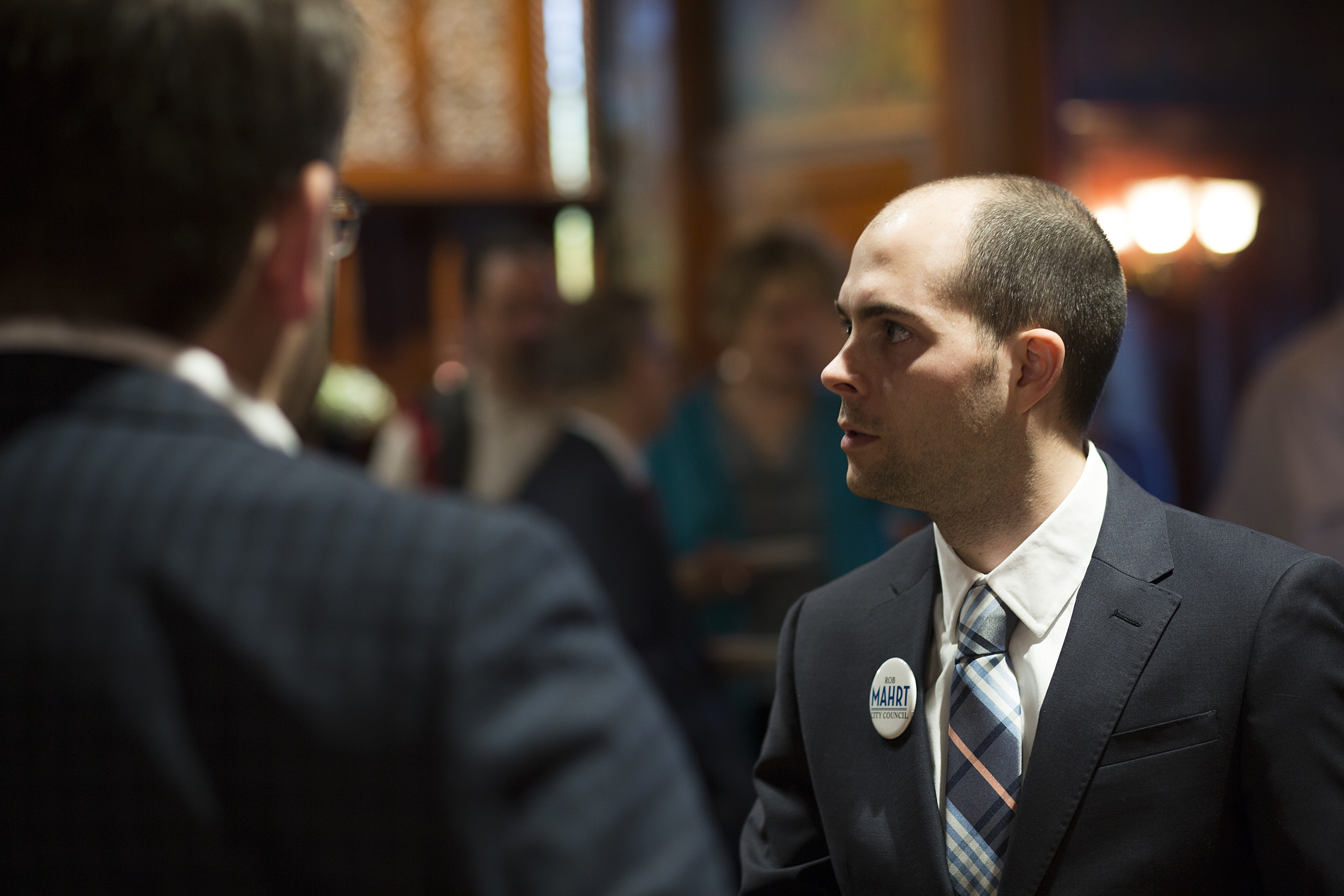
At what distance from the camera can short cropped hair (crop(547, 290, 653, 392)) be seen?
11.3 feet

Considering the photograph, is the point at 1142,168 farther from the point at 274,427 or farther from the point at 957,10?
the point at 274,427

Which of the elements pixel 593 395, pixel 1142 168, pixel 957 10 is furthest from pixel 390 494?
pixel 1142 168

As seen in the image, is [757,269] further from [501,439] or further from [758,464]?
→ [501,439]

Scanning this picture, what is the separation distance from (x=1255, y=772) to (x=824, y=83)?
4.96 metres

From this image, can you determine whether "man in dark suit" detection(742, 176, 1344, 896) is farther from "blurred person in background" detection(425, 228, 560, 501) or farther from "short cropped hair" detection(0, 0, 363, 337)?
"blurred person in background" detection(425, 228, 560, 501)

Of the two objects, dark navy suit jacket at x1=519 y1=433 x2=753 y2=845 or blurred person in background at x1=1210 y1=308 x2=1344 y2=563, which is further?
dark navy suit jacket at x1=519 y1=433 x2=753 y2=845

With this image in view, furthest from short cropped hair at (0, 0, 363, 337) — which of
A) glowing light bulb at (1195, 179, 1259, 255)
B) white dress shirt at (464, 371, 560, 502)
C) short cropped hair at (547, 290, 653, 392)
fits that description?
glowing light bulb at (1195, 179, 1259, 255)

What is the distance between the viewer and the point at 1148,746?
1.14 m

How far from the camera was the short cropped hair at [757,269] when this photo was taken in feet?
8.98

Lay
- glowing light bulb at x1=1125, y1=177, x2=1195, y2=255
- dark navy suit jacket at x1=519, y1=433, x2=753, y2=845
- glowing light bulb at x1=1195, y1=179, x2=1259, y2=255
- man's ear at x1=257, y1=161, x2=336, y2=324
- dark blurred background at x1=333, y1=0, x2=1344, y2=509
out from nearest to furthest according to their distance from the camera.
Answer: man's ear at x1=257, y1=161, x2=336, y2=324 → dark navy suit jacket at x1=519, y1=433, x2=753, y2=845 → dark blurred background at x1=333, y1=0, x2=1344, y2=509 → glowing light bulb at x1=1125, y1=177, x2=1195, y2=255 → glowing light bulb at x1=1195, y1=179, x2=1259, y2=255

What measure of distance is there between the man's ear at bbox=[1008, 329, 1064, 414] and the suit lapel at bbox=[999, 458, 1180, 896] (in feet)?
0.46

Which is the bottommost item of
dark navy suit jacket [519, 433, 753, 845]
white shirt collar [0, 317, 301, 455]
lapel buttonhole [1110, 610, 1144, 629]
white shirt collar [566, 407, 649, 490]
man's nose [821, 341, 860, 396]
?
dark navy suit jacket [519, 433, 753, 845]

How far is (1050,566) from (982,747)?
0.57ft

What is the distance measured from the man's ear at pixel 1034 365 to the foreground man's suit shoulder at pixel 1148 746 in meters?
0.14
